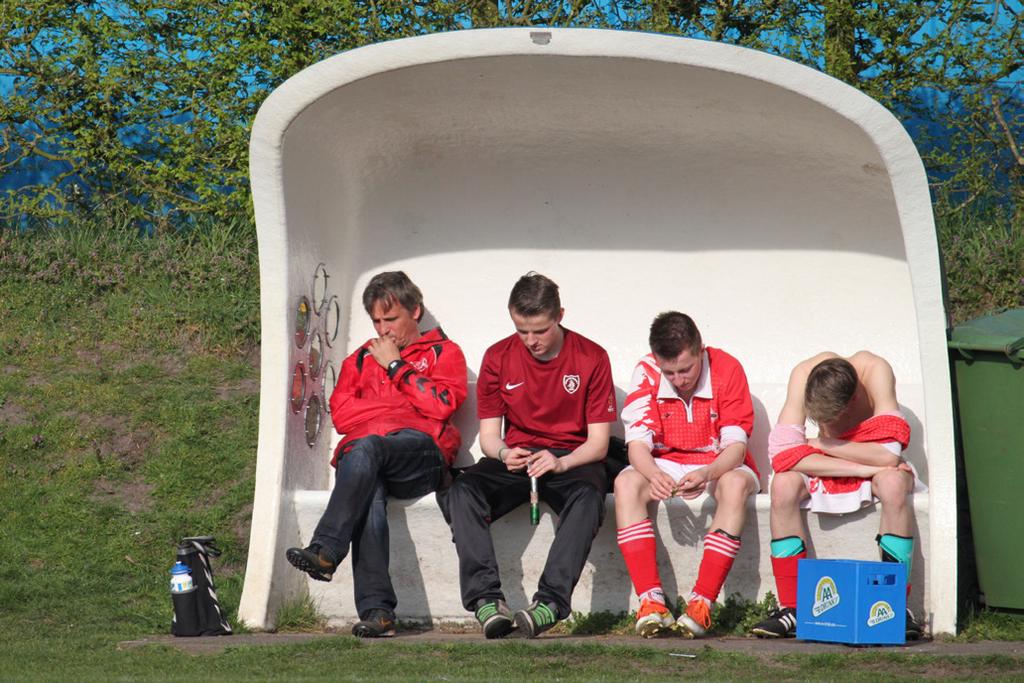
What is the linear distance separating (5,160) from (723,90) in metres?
5.24

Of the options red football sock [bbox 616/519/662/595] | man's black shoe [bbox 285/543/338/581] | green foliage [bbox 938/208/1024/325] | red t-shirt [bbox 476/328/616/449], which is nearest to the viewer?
man's black shoe [bbox 285/543/338/581]

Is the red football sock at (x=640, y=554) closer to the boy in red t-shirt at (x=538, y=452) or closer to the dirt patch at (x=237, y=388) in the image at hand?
the boy in red t-shirt at (x=538, y=452)

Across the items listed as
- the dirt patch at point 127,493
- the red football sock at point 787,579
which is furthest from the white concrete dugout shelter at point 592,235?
the dirt patch at point 127,493

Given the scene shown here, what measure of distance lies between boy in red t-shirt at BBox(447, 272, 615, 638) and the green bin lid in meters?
1.36

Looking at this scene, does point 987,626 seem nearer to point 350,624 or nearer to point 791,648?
point 791,648

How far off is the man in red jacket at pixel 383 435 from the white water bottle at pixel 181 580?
46 centimetres

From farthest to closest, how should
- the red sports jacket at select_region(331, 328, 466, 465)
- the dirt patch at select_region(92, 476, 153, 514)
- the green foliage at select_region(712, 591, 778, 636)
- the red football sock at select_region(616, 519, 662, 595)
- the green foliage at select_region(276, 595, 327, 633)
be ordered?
the dirt patch at select_region(92, 476, 153, 514), the red sports jacket at select_region(331, 328, 466, 465), the green foliage at select_region(276, 595, 327, 633), the green foliage at select_region(712, 591, 778, 636), the red football sock at select_region(616, 519, 662, 595)

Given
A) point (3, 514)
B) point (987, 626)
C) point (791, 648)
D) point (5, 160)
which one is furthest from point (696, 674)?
point (5, 160)

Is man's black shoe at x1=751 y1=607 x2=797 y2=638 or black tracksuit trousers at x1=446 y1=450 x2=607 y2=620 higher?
black tracksuit trousers at x1=446 y1=450 x2=607 y2=620

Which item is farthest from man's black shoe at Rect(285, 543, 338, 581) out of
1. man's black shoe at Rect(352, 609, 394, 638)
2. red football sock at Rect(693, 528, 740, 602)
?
red football sock at Rect(693, 528, 740, 602)

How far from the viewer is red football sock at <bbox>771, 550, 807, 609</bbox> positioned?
5199 millimetres

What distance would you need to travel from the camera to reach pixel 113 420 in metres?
7.50

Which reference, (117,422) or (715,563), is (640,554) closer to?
(715,563)

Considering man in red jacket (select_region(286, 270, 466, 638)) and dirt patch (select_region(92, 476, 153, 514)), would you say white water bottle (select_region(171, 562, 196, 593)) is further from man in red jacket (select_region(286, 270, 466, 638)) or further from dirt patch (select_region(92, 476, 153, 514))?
dirt patch (select_region(92, 476, 153, 514))
